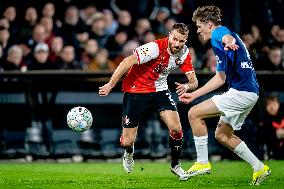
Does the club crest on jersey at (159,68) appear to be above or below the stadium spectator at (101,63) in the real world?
above

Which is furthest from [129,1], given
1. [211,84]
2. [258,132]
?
[211,84]

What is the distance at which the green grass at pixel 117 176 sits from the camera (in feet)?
30.8

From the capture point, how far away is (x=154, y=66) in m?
10.8

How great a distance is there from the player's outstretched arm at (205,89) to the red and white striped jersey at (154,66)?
1.23 m

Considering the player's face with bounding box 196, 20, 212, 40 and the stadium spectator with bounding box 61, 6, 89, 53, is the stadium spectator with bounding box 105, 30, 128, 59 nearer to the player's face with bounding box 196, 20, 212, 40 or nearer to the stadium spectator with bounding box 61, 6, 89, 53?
the stadium spectator with bounding box 61, 6, 89, 53

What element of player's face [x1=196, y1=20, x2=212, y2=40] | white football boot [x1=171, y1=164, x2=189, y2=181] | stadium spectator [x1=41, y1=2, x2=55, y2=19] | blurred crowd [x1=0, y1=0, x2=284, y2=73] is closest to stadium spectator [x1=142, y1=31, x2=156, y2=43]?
blurred crowd [x1=0, y1=0, x2=284, y2=73]

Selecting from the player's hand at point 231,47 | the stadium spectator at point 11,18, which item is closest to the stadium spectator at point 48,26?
the stadium spectator at point 11,18

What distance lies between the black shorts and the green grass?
855 mm

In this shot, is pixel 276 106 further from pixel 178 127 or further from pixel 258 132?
pixel 178 127

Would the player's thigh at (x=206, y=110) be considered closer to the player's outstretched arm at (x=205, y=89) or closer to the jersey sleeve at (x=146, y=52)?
the player's outstretched arm at (x=205, y=89)

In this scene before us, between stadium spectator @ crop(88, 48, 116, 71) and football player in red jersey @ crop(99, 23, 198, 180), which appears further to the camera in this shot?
stadium spectator @ crop(88, 48, 116, 71)

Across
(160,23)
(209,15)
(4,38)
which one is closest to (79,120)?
(209,15)

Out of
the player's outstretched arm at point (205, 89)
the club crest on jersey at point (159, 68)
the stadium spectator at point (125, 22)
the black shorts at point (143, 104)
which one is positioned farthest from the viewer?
the stadium spectator at point (125, 22)

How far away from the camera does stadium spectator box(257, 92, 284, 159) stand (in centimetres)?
1412
